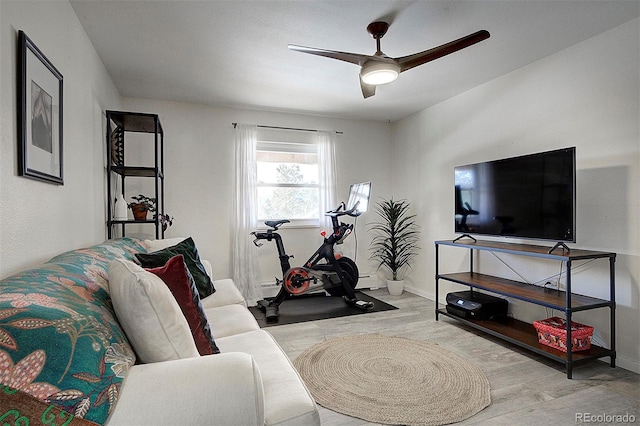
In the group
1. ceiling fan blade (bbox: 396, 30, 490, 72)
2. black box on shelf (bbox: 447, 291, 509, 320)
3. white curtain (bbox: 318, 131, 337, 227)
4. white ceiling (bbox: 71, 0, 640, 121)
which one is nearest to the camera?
ceiling fan blade (bbox: 396, 30, 490, 72)

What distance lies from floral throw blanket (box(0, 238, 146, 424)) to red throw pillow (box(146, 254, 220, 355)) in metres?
0.35

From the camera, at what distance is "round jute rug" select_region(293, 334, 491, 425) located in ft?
6.66

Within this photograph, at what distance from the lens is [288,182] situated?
4906mm

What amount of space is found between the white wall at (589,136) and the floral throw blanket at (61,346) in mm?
3192

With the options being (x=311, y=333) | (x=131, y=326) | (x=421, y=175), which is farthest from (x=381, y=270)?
(x=131, y=326)

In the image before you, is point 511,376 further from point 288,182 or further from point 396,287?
point 288,182

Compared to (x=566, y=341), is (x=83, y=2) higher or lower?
higher

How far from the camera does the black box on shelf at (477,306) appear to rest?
3.28 m

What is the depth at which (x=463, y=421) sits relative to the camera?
1934 mm

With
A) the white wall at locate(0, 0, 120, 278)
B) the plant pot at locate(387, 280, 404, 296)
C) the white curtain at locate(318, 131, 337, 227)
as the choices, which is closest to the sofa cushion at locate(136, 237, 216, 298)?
the white wall at locate(0, 0, 120, 278)

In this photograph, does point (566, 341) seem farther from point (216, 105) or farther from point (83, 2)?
point (216, 105)

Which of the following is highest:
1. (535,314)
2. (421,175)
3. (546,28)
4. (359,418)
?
(546,28)

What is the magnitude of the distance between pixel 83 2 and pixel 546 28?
318 centimetres

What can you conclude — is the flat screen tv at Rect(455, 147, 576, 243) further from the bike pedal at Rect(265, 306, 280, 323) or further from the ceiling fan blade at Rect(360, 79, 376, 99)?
the bike pedal at Rect(265, 306, 280, 323)
